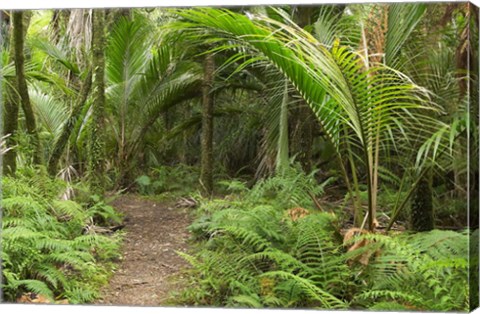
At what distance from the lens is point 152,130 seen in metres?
4.79

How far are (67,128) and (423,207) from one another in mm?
2423

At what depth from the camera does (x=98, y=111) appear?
4840mm

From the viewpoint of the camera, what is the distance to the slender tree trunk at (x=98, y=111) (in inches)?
188

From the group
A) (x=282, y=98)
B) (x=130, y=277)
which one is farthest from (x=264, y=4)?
(x=130, y=277)

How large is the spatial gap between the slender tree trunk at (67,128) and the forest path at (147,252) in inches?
19.3

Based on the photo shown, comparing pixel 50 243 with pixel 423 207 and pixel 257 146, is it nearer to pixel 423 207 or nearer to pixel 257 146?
pixel 257 146

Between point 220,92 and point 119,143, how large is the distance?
29.6 inches

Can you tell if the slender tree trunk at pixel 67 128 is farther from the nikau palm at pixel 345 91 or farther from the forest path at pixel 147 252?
the nikau palm at pixel 345 91

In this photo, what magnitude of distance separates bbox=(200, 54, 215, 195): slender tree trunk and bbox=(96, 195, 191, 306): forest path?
0.25 metres

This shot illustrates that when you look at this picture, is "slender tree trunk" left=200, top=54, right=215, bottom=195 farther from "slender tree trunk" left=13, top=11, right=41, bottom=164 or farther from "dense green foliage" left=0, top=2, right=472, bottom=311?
"slender tree trunk" left=13, top=11, right=41, bottom=164

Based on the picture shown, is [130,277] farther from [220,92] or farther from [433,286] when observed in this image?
[433,286]

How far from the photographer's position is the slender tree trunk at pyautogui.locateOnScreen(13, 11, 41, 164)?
4949 mm

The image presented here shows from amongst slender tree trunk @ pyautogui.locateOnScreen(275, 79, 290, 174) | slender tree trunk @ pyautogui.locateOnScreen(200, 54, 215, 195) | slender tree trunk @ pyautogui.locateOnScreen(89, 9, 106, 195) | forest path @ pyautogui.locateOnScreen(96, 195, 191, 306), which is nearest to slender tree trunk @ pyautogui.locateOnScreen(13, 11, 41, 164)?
slender tree trunk @ pyautogui.locateOnScreen(89, 9, 106, 195)

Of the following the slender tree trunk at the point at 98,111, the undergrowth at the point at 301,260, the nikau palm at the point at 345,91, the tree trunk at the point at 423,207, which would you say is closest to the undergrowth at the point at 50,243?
the slender tree trunk at the point at 98,111
